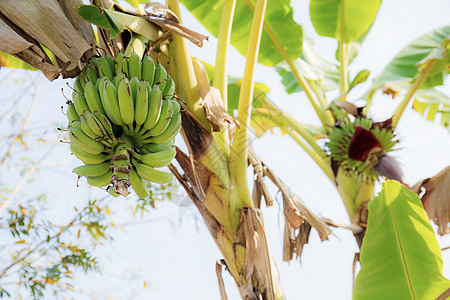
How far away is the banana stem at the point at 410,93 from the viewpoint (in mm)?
2082

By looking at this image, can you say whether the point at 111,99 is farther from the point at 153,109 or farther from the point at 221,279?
the point at 221,279

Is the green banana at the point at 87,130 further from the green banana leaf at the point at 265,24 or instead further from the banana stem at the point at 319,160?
the banana stem at the point at 319,160

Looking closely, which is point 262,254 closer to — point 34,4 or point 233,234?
point 233,234

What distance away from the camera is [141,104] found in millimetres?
794

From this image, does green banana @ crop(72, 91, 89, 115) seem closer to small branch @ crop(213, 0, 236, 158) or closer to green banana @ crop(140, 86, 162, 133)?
green banana @ crop(140, 86, 162, 133)

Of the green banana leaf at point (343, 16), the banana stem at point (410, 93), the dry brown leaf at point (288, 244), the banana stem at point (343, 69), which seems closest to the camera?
the dry brown leaf at point (288, 244)

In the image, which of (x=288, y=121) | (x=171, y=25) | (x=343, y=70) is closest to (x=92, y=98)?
(x=171, y=25)

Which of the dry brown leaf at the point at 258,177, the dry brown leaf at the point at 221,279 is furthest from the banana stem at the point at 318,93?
the dry brown leaf at the point at 221,279

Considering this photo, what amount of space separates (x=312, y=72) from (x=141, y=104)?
1.82 m

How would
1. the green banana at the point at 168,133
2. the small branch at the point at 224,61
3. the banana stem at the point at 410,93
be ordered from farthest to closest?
the banana stem at the point at 410,93 < the small branch at the point at 224,61 < the green banana at the point at 168,133

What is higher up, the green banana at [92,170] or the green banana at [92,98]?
the green banana at [92,98]

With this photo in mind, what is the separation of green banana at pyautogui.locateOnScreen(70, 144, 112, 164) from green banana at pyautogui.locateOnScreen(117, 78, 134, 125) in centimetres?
10

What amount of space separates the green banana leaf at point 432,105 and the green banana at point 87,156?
1970mm

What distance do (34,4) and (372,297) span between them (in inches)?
42.2
